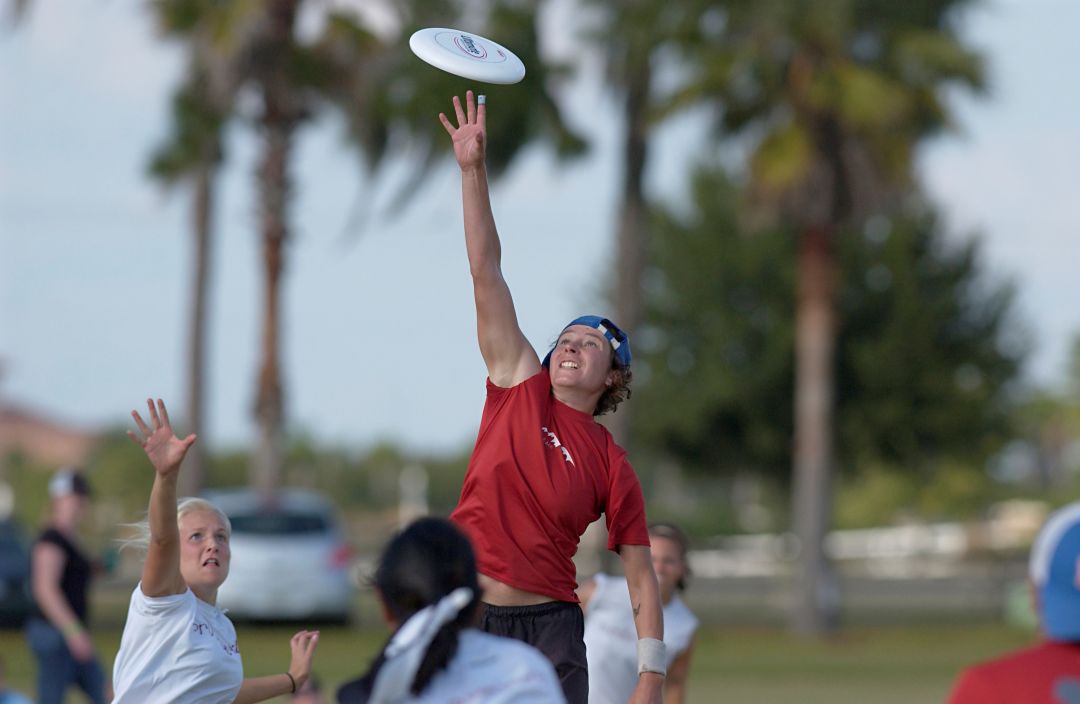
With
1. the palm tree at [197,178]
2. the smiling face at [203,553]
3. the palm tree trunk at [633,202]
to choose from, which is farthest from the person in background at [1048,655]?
the palm tree at [197,178]

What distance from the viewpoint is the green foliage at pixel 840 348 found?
119ft

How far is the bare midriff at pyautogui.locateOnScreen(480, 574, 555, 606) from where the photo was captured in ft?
17.5

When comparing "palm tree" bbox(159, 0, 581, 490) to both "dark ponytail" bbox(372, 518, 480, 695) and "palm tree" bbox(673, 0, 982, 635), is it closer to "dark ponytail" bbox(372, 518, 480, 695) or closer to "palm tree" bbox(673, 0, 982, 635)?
"palm tree" bbox(673, 0, 982, 635)

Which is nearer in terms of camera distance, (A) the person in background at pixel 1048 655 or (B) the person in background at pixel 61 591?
Result: (A) the person in background at pixel 1048 655

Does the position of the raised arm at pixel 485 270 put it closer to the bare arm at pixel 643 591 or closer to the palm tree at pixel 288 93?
the bare arm at pixel 643 591

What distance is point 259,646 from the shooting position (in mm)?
19047

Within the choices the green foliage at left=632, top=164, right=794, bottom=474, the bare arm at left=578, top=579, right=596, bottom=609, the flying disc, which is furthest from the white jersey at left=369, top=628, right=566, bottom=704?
the green foliage at left=632, top=164, right=794, bottom=474

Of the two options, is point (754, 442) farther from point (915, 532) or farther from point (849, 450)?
point (915, 532)

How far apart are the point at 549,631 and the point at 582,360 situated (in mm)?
816

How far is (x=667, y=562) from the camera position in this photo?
7.29m

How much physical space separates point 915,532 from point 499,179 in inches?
1755

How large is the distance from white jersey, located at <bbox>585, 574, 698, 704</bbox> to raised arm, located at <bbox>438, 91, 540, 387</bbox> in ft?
6.46

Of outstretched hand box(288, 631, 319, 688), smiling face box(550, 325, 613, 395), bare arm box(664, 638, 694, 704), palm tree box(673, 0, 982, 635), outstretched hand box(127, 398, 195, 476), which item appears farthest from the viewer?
palm tree box(673, 0, 982, 635)

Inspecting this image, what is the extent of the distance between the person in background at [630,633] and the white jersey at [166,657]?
7.69 feet
